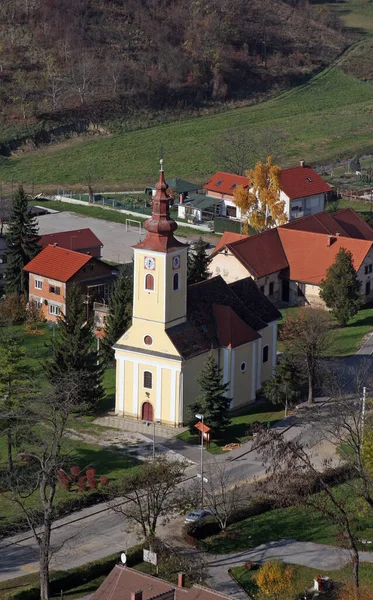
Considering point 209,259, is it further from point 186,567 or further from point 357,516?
point 186,567

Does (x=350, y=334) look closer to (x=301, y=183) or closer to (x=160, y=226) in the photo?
(x=160, y=226)

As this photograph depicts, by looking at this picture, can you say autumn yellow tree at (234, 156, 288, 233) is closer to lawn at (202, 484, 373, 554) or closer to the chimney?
the chimney

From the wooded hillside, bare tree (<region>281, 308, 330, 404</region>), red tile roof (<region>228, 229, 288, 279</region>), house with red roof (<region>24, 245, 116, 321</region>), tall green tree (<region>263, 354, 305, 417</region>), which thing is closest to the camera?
tall green tree (<region>263, 354, 305, 417</region>)

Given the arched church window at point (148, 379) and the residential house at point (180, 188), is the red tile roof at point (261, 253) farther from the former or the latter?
the residential house at point (180, 188)

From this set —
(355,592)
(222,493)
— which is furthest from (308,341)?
(355,592)

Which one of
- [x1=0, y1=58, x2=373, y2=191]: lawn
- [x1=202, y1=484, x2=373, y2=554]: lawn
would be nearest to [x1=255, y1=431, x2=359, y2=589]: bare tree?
[x1=202, y1=484, x2=373, y2=554]: lawn

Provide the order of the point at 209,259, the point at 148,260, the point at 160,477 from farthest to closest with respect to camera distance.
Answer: the point at 209,259, the point at 148,260, the point at 160,477

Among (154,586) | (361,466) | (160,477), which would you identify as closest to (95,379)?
(160,477)
